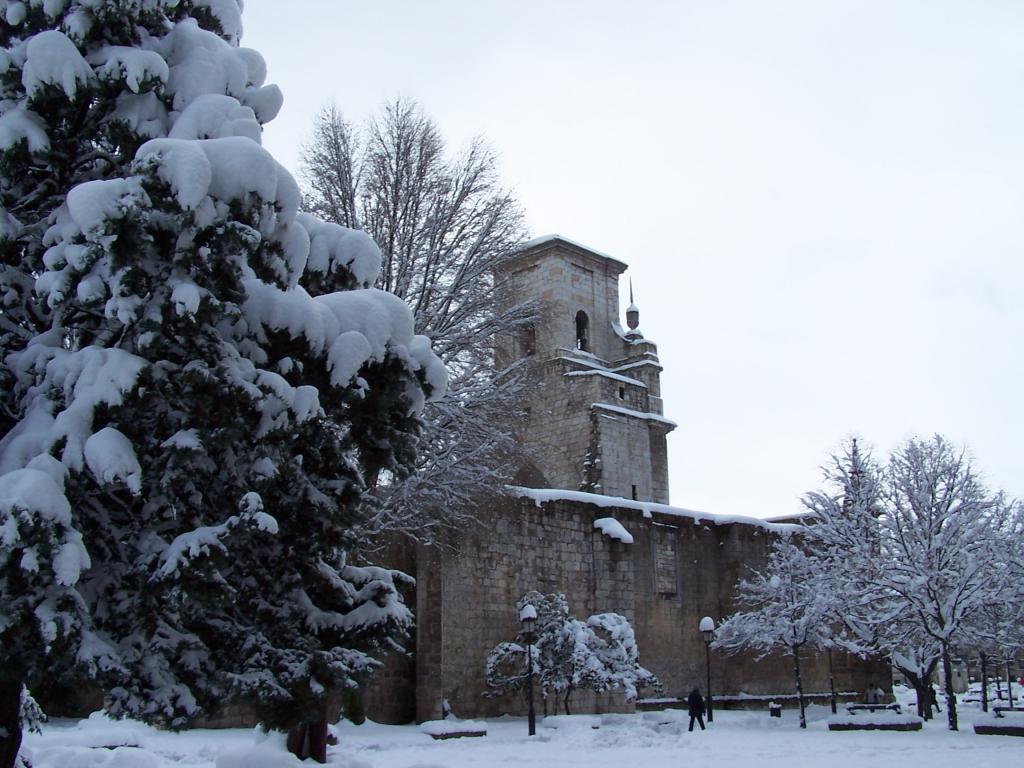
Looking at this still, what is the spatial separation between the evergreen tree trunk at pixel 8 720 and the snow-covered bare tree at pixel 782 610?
1766 centimetres

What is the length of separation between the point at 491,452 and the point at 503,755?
5.15 meters

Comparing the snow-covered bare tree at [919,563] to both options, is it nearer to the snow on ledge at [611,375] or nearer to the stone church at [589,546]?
the stone church at [589,546]

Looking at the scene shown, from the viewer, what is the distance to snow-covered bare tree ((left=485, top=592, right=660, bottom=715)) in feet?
63.1

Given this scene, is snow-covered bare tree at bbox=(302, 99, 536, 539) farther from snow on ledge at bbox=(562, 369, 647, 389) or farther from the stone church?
snow on ledge at bbox=(562, 369, 647, 389)

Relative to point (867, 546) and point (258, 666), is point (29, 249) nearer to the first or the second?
Result: point (258, 666)

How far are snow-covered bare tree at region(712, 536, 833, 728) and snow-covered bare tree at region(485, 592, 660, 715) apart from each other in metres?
4.08

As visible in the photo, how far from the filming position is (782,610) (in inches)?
934

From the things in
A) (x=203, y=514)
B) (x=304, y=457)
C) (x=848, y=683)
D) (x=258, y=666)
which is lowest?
(x=848, y=683)

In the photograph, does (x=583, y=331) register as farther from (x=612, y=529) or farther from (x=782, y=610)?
(x=782, y=610)

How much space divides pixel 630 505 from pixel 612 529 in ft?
4.28

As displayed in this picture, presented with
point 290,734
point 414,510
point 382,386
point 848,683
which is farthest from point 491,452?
point 848,683

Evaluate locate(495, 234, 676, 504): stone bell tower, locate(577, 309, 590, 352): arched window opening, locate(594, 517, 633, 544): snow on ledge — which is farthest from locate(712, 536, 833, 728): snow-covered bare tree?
locate(577, 309, 590, 352): arched window opening

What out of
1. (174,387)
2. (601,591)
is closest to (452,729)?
(601,591)

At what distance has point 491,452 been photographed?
1683cm
